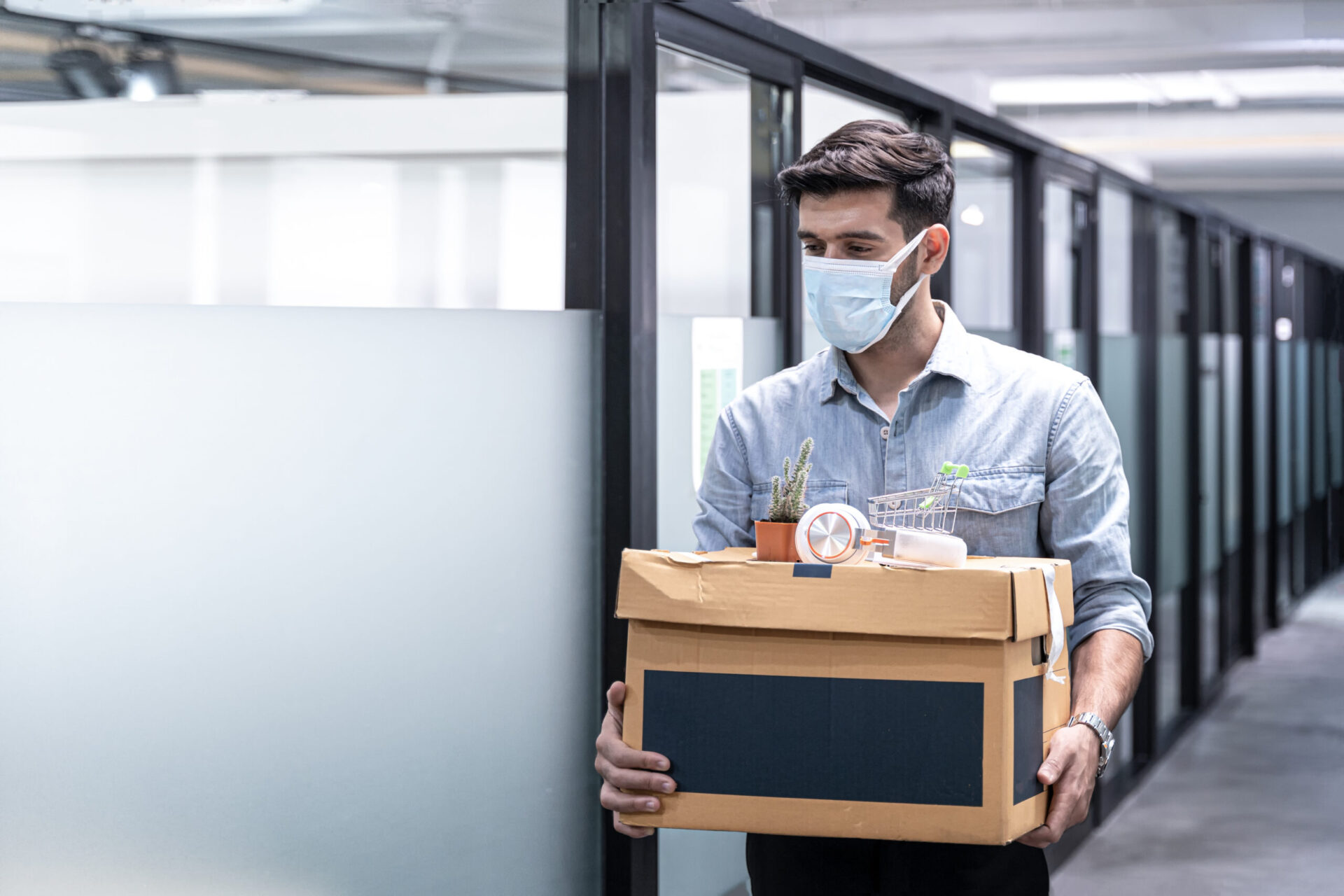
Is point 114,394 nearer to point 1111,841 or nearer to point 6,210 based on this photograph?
point 6,210

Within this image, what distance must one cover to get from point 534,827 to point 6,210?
117 cm

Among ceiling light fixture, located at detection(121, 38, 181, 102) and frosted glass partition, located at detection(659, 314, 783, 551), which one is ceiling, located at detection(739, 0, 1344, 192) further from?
ceiling light fixture, located at detection(121, 38, 181, 102)

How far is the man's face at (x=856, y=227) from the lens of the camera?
1.51 meters

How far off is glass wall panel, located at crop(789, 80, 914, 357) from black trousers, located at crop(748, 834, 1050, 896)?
144 centimetres

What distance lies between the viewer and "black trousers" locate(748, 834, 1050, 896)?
1.44 metres

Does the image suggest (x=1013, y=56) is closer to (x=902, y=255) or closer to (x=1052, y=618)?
(x=902, y=255)

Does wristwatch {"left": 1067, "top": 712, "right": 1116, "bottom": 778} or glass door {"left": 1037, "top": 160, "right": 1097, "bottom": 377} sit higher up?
glass door {"left": 1037, "top": 160, "right": 1097, "bottom": 377}

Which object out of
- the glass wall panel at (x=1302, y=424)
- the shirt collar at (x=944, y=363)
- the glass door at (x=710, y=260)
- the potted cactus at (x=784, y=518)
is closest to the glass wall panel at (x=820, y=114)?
the glass door at (x=710, y=260)

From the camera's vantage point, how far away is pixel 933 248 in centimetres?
158

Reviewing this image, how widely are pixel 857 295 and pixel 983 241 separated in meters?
2.24

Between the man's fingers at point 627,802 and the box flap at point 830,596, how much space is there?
176 mm

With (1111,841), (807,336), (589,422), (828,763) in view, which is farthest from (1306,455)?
(828,763)

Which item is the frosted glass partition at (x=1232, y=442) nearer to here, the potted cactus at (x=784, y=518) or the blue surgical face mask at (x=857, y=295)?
the blue surgical face mask at (x=857, y=295)

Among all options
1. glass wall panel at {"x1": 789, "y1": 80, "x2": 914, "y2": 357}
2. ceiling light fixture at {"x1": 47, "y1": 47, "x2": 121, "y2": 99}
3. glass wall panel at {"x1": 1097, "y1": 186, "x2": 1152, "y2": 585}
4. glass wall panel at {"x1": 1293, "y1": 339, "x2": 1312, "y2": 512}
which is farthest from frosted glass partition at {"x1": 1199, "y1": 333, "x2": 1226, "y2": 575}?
ceiling light fixture at {"x1": 47, "y1": 47, "x2": 121, "y2": 99}
